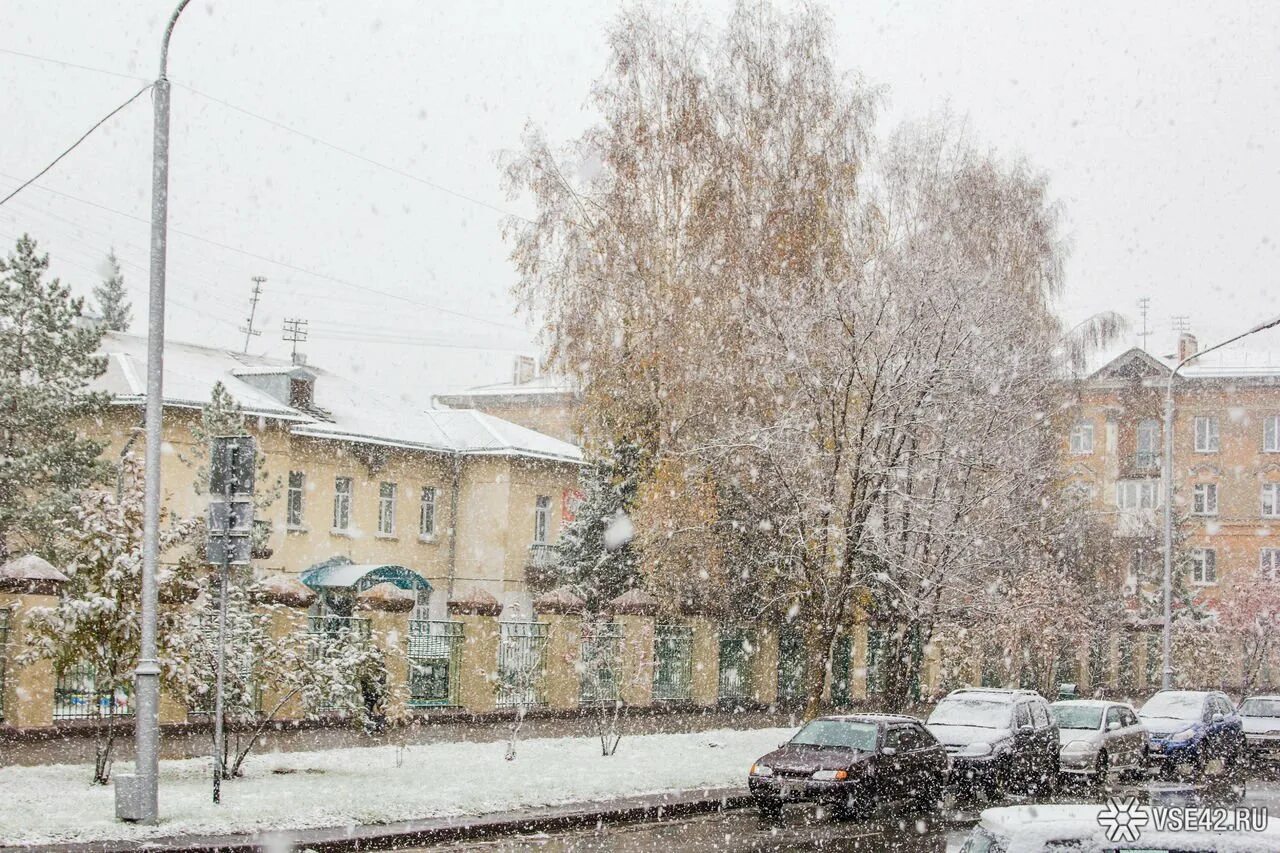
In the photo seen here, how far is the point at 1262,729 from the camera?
3114cm

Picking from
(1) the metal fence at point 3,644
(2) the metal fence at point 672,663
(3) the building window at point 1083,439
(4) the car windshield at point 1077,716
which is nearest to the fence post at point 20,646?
(1) the metal fence at point 3,644

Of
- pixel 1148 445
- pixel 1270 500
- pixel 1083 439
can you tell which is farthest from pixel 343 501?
pixel 1270 500

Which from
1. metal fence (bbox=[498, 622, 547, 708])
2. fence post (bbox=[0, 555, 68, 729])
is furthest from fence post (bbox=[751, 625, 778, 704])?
fence post (bbox=[0, 555, 68, 729])

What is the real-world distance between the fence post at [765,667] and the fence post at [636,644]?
4.56 metres

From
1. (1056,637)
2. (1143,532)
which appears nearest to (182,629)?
(1056,637)

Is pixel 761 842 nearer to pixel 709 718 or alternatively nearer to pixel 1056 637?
pixel 709 718

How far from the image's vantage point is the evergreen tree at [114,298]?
78.7m

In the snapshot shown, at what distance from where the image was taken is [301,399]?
146 ft

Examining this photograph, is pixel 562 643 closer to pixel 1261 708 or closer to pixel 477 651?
pixel 477 651

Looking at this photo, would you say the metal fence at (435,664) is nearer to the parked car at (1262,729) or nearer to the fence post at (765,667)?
the fence post at (765,667)

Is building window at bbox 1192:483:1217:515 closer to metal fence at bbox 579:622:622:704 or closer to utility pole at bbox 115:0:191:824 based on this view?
metal fence at bbox 579:622:622:704

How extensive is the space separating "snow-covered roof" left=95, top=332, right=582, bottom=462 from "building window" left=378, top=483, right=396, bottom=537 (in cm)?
154

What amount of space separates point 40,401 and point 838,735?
23.9m

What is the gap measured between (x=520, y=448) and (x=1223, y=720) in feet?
81.7
